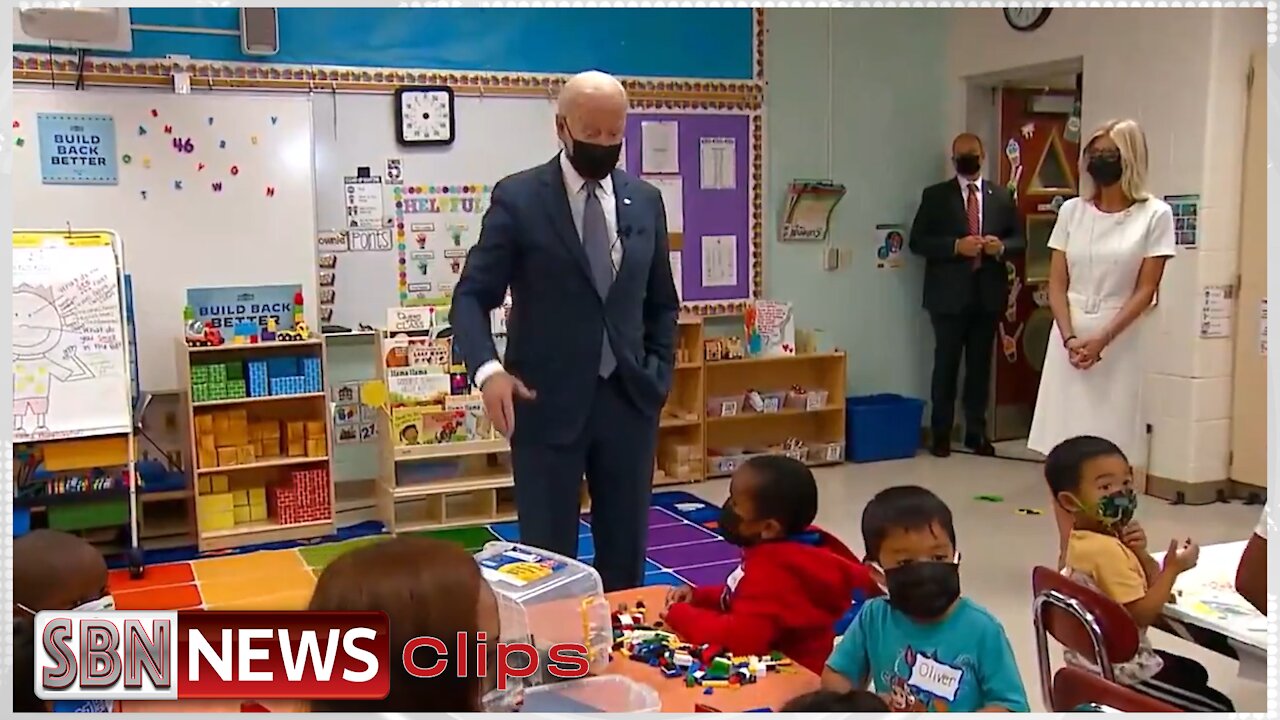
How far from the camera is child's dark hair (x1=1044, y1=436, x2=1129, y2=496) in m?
2.02

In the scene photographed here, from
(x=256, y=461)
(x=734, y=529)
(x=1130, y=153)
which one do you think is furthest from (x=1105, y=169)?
(x=256, y=461)

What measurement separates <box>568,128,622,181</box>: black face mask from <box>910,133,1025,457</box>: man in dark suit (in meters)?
3.46

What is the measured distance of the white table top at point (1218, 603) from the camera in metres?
1.61

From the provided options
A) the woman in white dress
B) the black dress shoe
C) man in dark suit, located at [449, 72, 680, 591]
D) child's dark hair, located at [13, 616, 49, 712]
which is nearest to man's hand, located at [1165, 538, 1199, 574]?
man in dark suit, located at [449, 72, 680, 591]

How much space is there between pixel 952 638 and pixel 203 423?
126 inches

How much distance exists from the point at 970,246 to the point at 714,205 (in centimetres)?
118

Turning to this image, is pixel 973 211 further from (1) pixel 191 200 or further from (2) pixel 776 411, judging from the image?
(1) pixel 191 200

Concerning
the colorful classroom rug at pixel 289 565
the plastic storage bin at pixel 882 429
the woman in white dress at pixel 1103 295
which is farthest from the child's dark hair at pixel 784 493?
the plastic storage bin at pixel 882 429

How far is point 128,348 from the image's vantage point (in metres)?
3.75

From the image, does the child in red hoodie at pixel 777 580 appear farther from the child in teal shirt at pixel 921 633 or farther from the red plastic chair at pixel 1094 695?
the red plastic chair at pixel 1094 695

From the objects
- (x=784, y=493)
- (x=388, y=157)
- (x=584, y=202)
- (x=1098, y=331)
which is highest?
(x=388, y=157)

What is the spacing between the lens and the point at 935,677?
1.56m

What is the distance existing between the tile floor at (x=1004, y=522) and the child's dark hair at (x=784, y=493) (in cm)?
86

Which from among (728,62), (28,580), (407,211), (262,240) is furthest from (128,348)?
(728,62)
